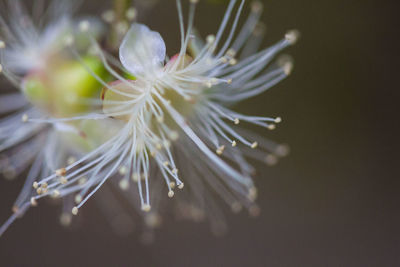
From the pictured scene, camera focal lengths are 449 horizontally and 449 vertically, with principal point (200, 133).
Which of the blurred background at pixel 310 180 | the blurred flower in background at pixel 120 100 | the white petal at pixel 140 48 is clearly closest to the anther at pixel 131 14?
the blurred flower in background at pixel 120 100

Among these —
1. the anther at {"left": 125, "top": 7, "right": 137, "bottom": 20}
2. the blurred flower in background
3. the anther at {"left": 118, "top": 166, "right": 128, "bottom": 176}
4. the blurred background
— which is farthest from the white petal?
the blurred background

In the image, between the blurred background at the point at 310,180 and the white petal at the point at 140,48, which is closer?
the white petal at the point at 140,48

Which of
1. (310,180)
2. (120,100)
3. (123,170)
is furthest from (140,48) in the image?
(310,180)

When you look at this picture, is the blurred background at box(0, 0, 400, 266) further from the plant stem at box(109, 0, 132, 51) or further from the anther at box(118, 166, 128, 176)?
the anther at box(118, 166, 128, 176)

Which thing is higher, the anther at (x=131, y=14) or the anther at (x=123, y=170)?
the anther at (x=131, y=14)

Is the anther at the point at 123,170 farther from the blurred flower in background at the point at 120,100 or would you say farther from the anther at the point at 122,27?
the anther at the point at 122,27

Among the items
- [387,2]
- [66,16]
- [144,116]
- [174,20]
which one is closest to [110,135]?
[144,116]

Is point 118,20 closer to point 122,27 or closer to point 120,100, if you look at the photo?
point 122,27

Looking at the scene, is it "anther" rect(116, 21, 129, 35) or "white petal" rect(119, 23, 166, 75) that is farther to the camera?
"anther" rect(116, 21, 129, 35)
